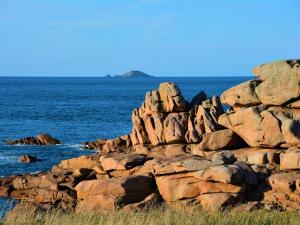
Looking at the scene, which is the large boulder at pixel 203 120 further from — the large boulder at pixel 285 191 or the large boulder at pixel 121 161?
the large boulder at pixel 285 191

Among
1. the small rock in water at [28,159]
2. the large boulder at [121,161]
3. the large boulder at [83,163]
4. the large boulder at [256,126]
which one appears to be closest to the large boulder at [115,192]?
the large boulder at [121,161]

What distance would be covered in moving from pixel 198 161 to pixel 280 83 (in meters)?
10.4

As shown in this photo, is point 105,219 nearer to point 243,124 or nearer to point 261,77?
point 243,124

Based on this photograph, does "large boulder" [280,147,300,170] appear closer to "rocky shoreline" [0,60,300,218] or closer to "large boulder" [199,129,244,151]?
"rocky shoreline" [0,60,300,218]

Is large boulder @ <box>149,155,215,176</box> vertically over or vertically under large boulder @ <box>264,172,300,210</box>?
over

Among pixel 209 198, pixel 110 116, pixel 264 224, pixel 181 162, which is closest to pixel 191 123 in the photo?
pixel 181 162

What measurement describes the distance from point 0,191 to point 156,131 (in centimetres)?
1241

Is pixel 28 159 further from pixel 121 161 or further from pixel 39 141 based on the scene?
pixel 121 161

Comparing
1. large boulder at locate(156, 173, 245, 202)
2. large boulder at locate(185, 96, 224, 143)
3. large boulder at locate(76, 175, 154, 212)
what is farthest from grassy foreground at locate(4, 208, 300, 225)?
large boulder at locate(185, 96, 224, 143)

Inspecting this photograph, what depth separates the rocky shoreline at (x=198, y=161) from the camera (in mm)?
34406

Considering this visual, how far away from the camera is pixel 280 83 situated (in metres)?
42.9

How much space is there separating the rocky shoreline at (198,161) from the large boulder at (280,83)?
7 cm

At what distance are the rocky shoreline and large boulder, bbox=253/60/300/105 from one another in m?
0.07

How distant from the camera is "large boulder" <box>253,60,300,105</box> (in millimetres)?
42125
